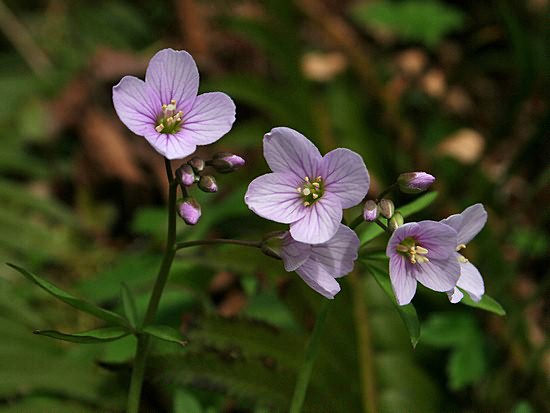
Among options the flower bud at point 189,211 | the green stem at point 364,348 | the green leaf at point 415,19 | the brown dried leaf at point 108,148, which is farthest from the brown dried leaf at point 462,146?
the flower bud at point 189,211

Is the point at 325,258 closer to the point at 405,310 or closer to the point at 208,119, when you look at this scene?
the point at 405,310

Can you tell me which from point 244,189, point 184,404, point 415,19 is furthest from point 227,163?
point 415,19

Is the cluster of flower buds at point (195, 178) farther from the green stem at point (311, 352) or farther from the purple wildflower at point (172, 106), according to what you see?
the green stem at point (311, 352)

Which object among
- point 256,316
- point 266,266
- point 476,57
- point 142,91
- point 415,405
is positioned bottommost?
point 415,405

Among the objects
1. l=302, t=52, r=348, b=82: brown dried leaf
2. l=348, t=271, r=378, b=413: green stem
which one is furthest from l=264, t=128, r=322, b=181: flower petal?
l=302, t=52, r=348, b=82: brown dried leaf

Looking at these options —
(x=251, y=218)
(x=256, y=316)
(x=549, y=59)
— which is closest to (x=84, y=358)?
(x=256, y=316)

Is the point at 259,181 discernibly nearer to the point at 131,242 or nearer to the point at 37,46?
the point at 131,242

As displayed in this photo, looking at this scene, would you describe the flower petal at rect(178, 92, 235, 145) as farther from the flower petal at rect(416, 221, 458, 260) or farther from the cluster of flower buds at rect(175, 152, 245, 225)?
the flower petal at rect(416, 221, 458, 260)
